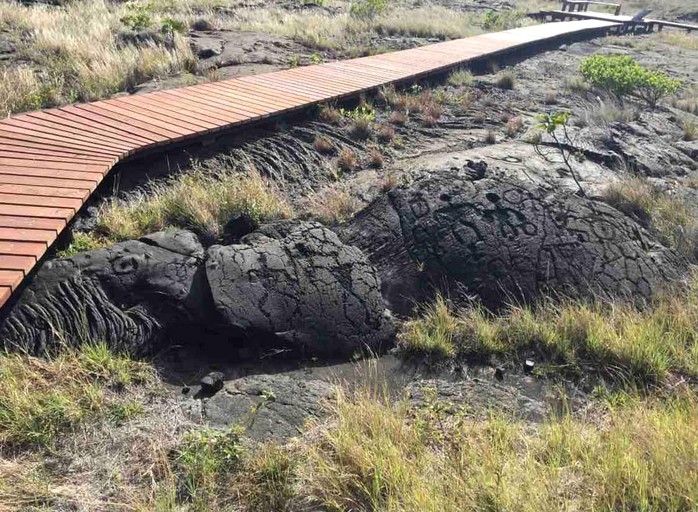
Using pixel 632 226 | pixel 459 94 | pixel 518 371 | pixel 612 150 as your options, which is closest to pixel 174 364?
pixel 518 371

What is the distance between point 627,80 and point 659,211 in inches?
198

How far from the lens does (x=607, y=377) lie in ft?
12.8

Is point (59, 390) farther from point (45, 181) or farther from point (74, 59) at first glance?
point (74, 59)

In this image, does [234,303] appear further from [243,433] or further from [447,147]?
[447,147]

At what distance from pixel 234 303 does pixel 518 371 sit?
200 centimetres

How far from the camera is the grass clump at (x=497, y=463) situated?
2.51m

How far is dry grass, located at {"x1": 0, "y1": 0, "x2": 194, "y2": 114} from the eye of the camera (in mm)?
7469

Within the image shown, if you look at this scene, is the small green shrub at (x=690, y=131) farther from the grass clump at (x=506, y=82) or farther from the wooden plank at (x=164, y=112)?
the wooden plank at (x=164, y=112)

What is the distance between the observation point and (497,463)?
2.70 metres

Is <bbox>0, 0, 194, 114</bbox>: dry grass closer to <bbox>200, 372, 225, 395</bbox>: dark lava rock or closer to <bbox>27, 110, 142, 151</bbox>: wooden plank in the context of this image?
<bbox>27, 110, 142, 151</bbox>: wooden plank

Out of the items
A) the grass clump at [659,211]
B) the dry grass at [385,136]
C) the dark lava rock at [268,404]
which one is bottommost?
the grass clump at [659,211]

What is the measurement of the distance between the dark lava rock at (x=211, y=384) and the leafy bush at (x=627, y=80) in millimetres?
9349

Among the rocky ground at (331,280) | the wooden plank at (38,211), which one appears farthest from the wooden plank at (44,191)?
the rocky ground at (331,280)

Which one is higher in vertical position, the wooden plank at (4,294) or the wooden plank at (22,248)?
the wooden plank at (22,248)
